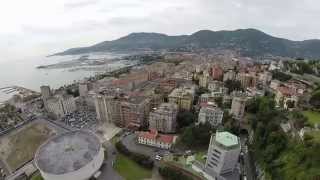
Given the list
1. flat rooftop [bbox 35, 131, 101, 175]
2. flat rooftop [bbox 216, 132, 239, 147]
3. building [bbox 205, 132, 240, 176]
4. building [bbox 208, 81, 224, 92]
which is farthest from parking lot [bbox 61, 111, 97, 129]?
building [bbox 208, 81, 224, 92]

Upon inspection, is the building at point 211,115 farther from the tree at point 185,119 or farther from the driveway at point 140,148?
A: the driveway at point 140,148

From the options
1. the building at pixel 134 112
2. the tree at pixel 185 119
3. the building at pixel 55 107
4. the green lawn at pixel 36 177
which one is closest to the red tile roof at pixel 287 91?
the tree at pixel 185 119

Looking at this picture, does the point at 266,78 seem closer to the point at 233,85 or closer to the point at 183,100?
the point at 233,85

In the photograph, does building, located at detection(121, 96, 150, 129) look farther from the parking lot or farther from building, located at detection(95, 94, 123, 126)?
the parking lot

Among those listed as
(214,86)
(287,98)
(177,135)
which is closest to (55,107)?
(177,135)

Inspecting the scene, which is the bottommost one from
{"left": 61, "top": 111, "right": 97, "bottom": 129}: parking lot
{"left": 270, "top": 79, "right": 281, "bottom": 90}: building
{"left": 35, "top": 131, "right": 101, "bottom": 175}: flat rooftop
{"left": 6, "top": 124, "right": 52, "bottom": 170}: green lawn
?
{"left": 6, "top": 124, "right": 52, "bottom": 170}: green lawn

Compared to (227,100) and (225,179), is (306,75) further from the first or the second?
(225,179)
